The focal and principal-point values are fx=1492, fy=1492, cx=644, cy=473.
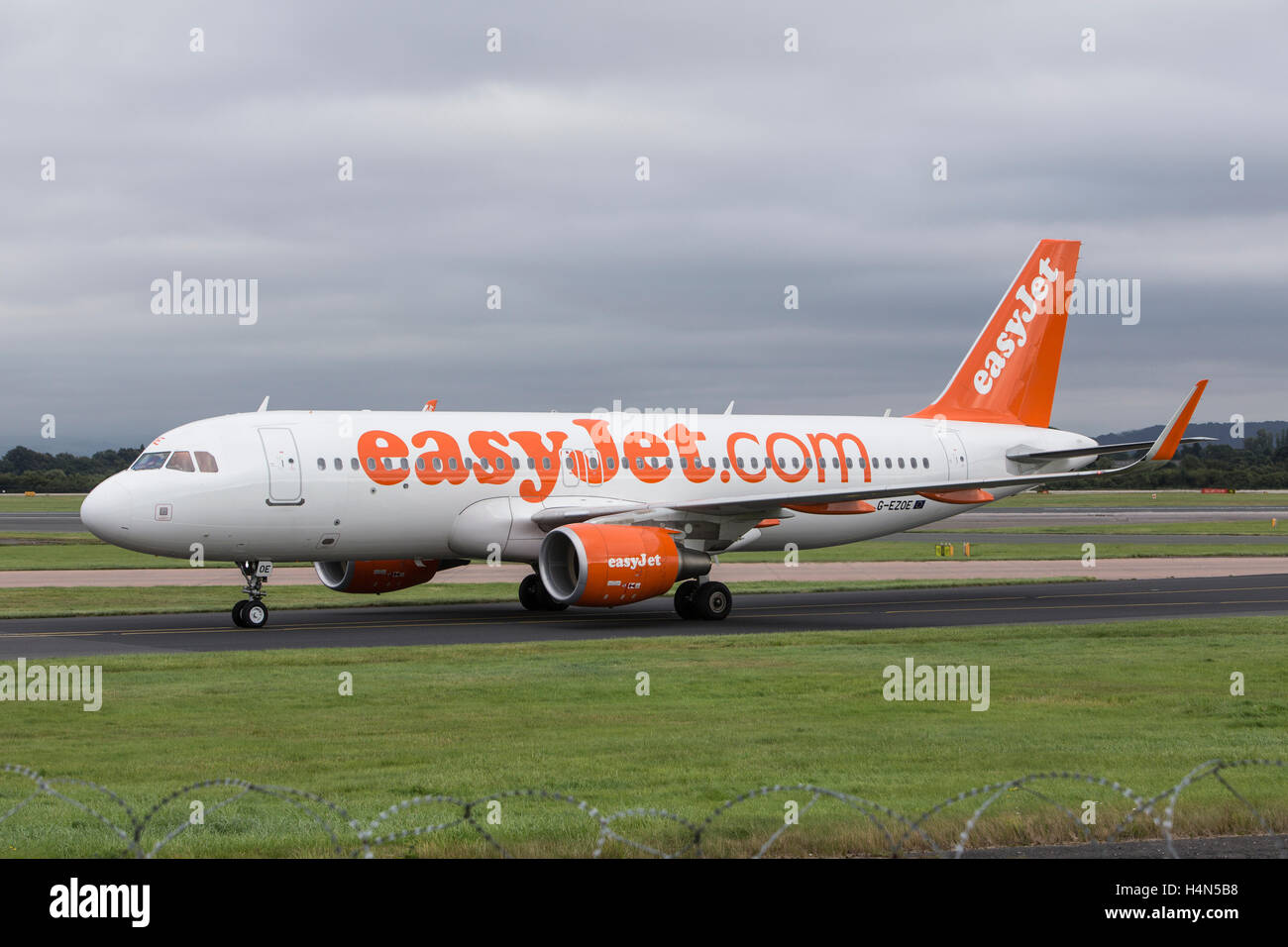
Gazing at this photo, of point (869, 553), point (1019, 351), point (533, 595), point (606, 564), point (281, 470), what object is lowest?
point (869, 553)

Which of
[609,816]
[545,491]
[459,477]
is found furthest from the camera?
[545,491]

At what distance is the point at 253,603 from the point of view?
30.8 meters

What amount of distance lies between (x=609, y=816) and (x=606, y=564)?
17.6m

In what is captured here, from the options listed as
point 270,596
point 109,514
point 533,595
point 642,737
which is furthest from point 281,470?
point 642,737

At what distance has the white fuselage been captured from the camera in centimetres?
3000

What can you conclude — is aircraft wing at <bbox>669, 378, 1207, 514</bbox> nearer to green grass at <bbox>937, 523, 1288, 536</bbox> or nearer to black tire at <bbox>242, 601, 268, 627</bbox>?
black tire at <bbox>242, 601, 268, 627</bbox>

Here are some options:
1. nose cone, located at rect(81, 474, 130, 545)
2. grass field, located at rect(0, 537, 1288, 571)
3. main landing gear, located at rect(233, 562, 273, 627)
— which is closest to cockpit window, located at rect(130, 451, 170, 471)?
nose cone, located at rect(81, 474, 130, 545)

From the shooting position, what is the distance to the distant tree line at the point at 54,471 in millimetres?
157250

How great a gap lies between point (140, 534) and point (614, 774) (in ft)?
57.1

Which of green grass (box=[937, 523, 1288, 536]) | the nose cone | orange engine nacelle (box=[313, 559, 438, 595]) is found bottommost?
green grass (box=[937, 523, 1288, 536])

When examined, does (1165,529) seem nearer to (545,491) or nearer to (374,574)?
(545,491)

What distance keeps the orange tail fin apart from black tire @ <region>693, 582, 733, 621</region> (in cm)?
1226
